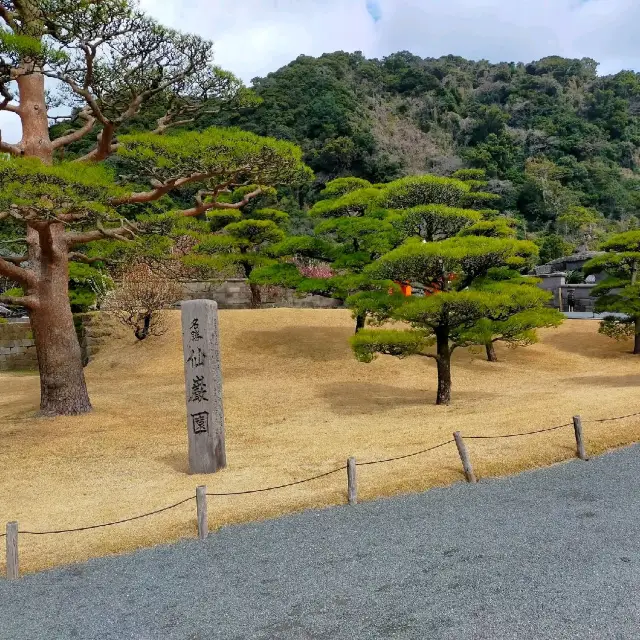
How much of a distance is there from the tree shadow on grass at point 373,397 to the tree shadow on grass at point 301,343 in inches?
91.9

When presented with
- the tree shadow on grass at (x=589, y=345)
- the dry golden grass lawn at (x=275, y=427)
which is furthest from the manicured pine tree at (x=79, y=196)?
the tree shadow on grass at (x=589, y=345)

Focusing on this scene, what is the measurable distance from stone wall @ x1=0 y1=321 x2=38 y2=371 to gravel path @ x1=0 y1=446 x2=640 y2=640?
16.2 metres

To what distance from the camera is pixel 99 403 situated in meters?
12.1

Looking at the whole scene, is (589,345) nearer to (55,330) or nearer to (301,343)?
(301,343)

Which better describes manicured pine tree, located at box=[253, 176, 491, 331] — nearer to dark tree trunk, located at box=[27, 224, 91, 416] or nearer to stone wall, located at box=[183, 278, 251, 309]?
dark tree trunk, located at box=[27, 224, 91, 416]

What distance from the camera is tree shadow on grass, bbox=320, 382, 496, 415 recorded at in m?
12.1

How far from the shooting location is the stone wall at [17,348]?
19.4 m

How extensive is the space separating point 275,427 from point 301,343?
706 cm

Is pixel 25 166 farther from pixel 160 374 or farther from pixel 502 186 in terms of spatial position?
pixel 502 186

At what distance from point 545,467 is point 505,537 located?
7.64ft

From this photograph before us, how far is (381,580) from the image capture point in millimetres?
4473

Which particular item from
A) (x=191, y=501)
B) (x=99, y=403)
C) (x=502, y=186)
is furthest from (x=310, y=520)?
(x=502, y=186)

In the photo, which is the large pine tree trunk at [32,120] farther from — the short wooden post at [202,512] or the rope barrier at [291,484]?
the short wooden post at [202,512]

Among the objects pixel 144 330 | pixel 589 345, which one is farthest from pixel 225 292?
pixel 589 345
